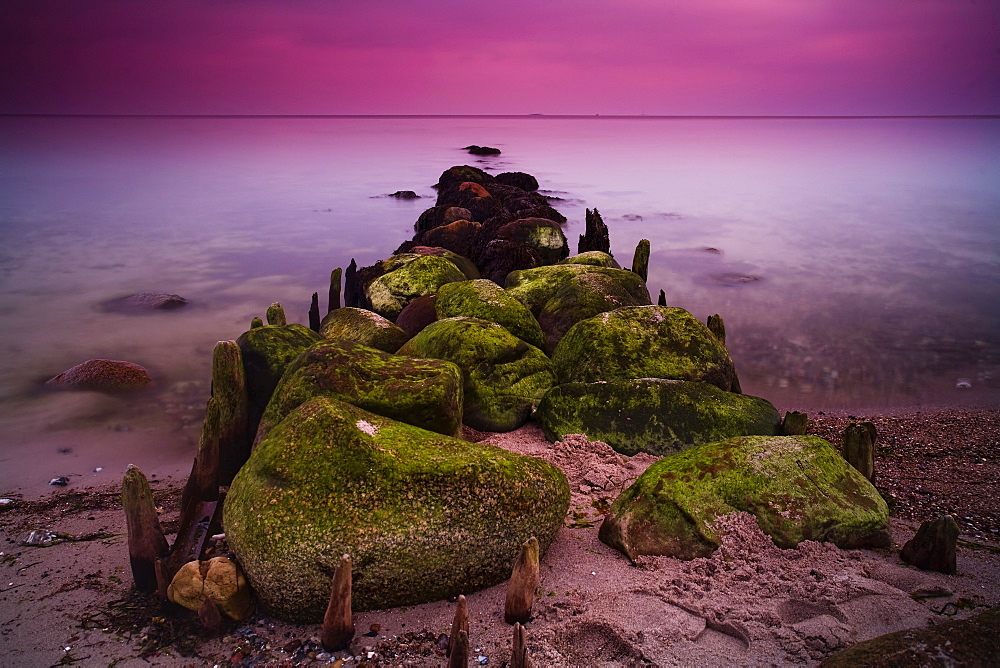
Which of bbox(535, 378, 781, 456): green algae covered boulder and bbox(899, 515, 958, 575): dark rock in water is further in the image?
bbox(535, 378, 781, 456): green algae covered boulder

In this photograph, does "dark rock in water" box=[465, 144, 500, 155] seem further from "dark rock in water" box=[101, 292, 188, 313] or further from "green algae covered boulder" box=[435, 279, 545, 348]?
"green algae covered boulder" box=[435, 279, 545, 348]

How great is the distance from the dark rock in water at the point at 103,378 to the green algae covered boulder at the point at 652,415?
22.4 feet

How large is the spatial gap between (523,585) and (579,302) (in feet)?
18.3

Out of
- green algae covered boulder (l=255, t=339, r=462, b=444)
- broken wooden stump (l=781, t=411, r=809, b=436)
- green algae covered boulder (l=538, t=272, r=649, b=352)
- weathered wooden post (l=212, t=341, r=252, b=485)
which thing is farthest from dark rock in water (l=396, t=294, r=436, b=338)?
broken wooden stump (l=781, t=411, r=809, b=436)

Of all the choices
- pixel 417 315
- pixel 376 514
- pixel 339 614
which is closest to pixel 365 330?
pixel 417 315

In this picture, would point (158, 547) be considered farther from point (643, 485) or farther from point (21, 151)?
point (21, 151)

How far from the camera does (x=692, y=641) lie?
3826 mm

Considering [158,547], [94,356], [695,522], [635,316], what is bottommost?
[94,356]

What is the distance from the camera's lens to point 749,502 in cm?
472

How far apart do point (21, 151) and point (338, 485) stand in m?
68.6

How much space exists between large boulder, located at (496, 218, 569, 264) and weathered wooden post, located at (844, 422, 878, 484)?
991 centimetres

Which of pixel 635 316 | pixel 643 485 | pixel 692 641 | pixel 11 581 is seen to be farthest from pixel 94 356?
pixel 692 641

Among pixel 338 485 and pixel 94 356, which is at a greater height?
pixel 338 485

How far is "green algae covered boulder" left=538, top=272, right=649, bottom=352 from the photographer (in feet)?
29.8
